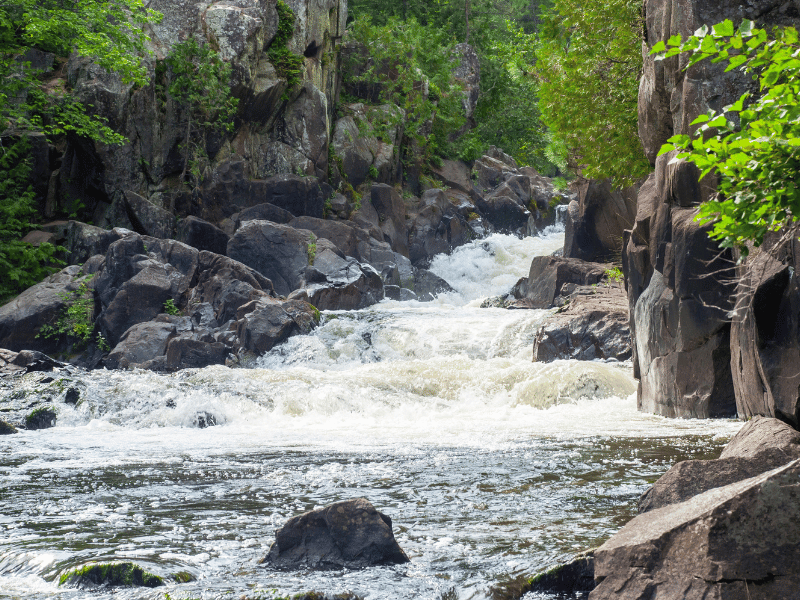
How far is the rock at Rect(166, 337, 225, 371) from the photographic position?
1702 centimetres

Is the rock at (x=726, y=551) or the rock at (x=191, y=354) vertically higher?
the rock at (x=191, y=354)

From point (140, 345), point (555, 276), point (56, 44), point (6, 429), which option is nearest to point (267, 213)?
point (56, 44)

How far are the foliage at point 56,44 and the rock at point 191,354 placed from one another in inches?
344

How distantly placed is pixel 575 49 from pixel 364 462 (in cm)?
1252

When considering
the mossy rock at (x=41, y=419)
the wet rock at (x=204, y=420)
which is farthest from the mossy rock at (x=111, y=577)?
the mossy rock at (x=41, y=419)

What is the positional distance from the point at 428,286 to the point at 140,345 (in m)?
14.2

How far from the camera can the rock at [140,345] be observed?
17.4 metres

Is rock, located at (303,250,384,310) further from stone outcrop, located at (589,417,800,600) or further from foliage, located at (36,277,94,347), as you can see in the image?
stone outcrop, located at (589,417,800,600)

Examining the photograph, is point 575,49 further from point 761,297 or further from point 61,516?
point 61,516

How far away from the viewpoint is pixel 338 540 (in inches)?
178

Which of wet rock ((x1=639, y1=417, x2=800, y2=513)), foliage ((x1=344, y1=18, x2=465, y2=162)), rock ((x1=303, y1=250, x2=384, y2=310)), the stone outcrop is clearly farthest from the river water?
foliage ((x1=344, y1=18, x2=465, y2=162))

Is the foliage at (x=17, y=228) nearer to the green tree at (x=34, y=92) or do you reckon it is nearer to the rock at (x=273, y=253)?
the green tree at (x=34, y=92)

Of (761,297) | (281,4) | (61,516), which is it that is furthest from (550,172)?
(61,516)

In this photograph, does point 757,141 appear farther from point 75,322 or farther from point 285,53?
point 285,53
